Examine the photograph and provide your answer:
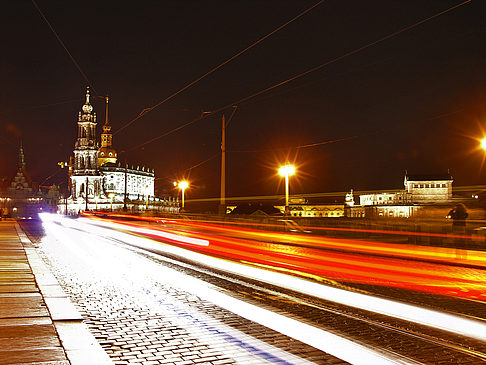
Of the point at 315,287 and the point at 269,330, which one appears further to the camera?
the point at 315,287

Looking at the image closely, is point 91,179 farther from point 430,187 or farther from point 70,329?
point 70,329

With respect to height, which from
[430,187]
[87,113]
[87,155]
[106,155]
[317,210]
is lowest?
[317,210]

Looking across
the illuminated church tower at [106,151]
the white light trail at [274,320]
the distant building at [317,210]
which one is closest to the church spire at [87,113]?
the illuminated church tower at [106,151]

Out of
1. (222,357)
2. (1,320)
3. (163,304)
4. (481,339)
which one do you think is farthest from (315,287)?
(1,320)

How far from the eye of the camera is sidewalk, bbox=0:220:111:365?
4859mm

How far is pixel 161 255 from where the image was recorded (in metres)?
16.2

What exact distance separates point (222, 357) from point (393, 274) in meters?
6.62

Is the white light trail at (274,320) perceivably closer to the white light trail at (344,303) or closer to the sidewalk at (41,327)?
the white light trail at (344,303)

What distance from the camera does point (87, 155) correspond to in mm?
137750

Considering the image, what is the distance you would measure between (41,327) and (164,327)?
1.53m

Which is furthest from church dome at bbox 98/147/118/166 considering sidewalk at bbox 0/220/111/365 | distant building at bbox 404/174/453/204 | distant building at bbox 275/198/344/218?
Result: sidewalk at bbox 0/220/111/365

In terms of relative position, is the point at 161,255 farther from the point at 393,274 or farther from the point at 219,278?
the point at 393,274

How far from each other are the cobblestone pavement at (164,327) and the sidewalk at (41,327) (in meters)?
A: 0.23

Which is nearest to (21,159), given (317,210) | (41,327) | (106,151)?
(106,151)
